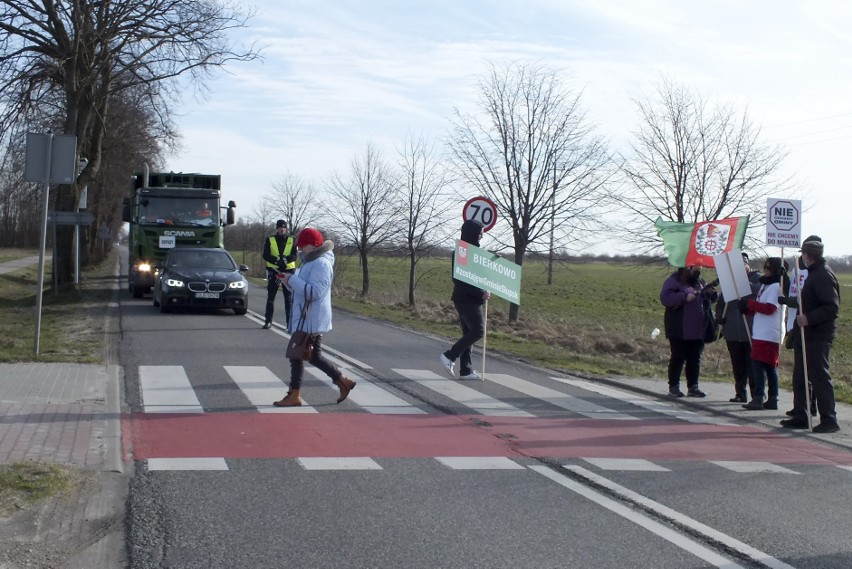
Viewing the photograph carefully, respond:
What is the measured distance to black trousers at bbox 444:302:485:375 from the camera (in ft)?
42.8

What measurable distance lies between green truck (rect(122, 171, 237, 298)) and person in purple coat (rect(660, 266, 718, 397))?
56.6 ft

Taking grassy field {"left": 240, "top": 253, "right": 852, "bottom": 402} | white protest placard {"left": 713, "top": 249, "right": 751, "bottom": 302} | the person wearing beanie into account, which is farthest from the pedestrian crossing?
grassy field {"left": 240, "top": 253, "right": 852, "bottom": 402}

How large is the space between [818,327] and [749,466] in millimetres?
2753

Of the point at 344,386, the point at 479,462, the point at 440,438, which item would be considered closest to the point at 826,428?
the point at 440,438

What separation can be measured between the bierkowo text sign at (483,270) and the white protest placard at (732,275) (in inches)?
111

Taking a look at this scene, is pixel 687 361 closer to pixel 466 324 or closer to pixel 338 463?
pixel 466 324

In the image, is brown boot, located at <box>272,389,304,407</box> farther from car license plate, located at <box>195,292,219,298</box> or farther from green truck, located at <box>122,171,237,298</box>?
green truck, located at <box>122,171,237,298</box>

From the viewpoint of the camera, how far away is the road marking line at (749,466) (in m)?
8.12

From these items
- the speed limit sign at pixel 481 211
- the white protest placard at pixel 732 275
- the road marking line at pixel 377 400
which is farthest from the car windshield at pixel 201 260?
the white protest placard at pixel 732 275

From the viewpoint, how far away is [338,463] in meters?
7.64

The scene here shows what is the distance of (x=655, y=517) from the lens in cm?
634

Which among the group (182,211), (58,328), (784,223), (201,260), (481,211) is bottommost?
(58,328)

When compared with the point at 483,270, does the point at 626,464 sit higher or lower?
lower

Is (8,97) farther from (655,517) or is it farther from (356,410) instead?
(655,517)
